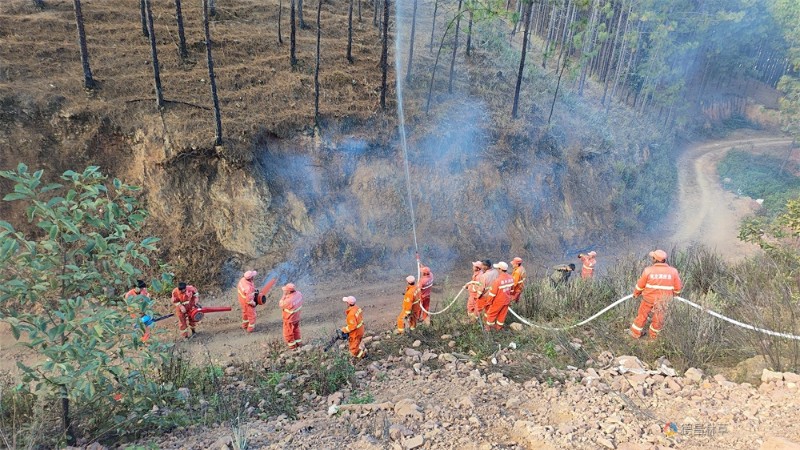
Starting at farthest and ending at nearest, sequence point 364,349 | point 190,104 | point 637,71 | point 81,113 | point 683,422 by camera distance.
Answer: point 637,71 < point 190,104 < point 81,113 < point 364,349 < point 683,422


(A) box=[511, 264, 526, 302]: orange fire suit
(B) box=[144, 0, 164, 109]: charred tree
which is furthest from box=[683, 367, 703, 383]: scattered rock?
(B) box=[144, 0, 164, 109]: charred tree

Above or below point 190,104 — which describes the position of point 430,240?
below

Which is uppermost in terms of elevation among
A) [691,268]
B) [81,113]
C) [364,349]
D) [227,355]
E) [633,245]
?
[81,113]

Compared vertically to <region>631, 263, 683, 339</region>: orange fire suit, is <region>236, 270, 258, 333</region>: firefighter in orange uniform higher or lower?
lower

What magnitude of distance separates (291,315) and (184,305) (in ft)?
8.88

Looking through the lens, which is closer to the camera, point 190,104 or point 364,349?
point 364,349

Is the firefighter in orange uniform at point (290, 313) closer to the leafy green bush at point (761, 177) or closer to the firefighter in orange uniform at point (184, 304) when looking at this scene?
the firefighter in orange uniform at point (184, 304)

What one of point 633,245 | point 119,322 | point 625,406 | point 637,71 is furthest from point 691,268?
point 637,71

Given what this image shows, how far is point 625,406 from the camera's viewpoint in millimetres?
5902

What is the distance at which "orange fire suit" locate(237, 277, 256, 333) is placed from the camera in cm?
1070

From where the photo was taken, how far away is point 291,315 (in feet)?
33.0

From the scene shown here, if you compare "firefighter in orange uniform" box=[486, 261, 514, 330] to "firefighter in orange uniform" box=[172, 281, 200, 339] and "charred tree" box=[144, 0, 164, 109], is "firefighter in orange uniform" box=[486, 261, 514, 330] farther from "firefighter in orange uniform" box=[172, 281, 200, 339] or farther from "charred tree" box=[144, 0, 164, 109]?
"charred tree" box=[144, 0, 164, 109]

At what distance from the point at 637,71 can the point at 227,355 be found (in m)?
35.4

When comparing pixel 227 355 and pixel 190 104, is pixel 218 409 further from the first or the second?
pixel 190 104
